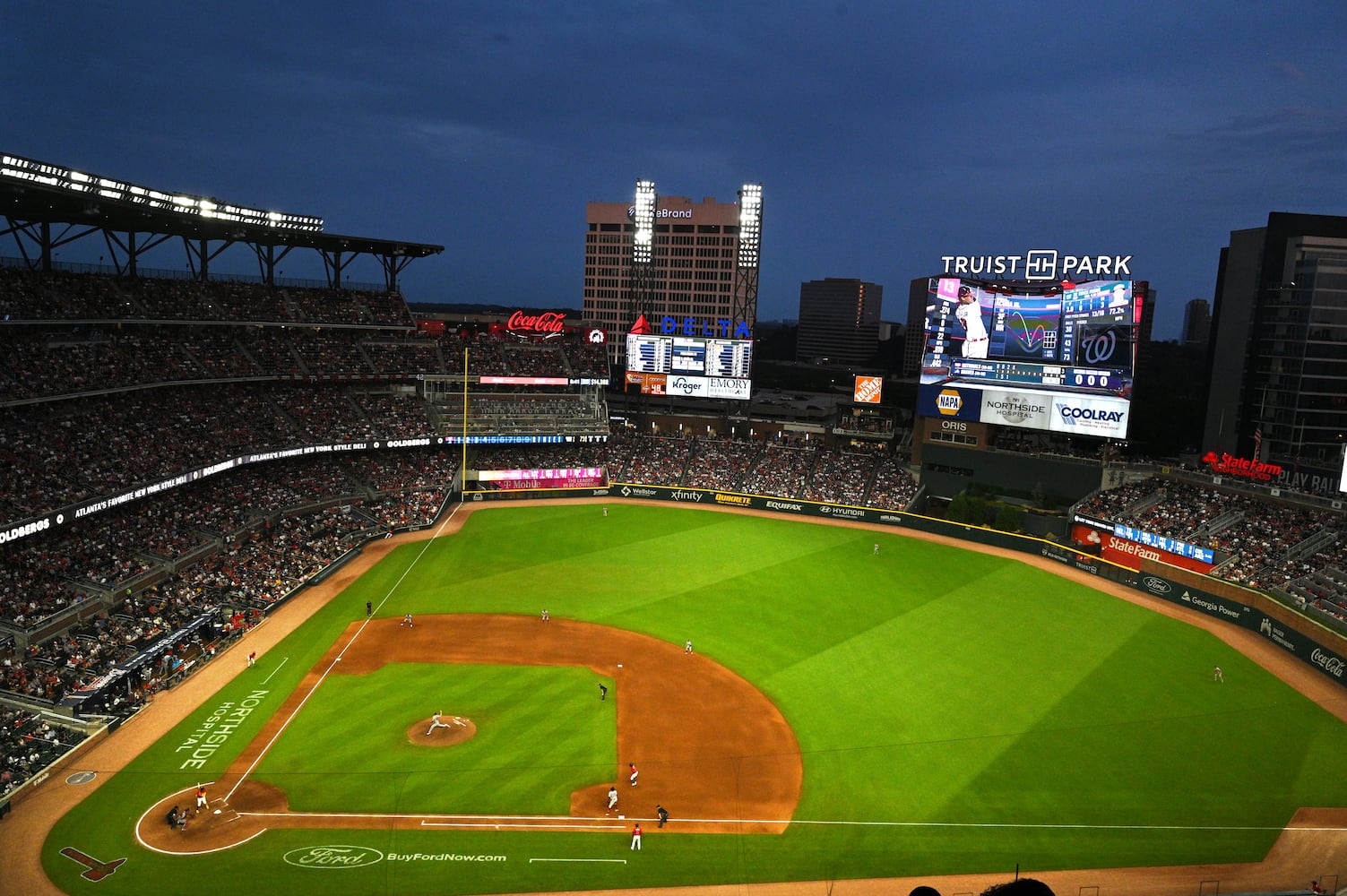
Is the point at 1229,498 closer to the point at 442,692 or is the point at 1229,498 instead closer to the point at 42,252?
the point at 442,692

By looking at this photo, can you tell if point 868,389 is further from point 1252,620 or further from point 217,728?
point 217,728

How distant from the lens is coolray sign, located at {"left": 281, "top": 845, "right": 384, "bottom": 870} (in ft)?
59.1

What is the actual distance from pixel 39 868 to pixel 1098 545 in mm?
48232

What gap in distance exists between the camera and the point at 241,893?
16.9 m

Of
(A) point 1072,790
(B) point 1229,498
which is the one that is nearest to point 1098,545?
(B) point 1229,498

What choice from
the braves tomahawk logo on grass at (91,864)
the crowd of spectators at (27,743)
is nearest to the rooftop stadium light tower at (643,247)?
the crowd of spectators at (27,743)

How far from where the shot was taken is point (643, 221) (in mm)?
65625

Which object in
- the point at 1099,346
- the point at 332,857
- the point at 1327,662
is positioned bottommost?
the point at 332,857

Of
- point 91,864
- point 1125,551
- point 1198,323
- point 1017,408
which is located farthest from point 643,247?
point 1198,323

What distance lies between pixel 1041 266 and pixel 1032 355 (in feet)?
18.3

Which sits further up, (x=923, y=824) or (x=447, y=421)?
(x=447, y=421)

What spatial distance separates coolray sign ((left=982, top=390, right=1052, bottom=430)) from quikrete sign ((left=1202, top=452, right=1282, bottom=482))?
9284 millimetres

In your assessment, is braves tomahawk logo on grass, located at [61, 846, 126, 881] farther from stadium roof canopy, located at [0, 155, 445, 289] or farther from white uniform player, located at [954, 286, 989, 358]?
white uniform player, located at [954, 286, 989, 358]

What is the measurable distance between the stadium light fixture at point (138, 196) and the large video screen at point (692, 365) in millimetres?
24736
